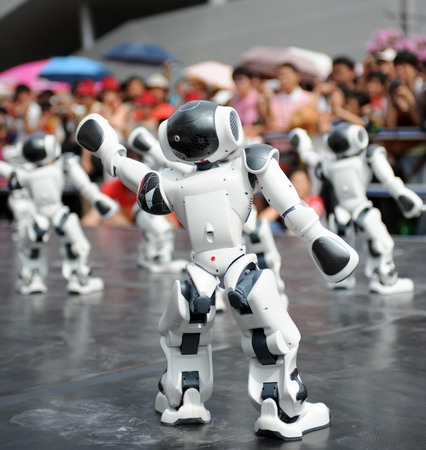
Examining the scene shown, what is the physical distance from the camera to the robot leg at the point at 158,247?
300 inches

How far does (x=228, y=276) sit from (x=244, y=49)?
570 inches

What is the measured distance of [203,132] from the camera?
3223mm

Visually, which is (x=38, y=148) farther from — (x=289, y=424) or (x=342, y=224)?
(x=289, y=424)

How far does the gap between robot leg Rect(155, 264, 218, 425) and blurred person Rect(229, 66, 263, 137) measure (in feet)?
22.3

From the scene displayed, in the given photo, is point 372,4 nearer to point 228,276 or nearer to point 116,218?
point 116,218

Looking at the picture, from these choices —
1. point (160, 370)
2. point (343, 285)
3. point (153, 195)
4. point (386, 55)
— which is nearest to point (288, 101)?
point (386, 55)

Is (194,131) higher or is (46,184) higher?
(194,131)

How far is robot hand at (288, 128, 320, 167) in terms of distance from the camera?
623 cm

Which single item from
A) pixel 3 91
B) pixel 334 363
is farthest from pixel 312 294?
pixel 3 91

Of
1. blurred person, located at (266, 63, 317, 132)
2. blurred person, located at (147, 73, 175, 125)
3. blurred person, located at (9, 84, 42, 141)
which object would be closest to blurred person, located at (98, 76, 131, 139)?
blurred person, located at (147, 73, 175, 125)

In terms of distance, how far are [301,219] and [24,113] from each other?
395 inches

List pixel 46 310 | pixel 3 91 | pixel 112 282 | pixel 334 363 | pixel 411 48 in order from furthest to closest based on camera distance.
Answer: pixel 3 91
pixel 411 48
pixel 112 282
pixel 46 310
pixel 334 363

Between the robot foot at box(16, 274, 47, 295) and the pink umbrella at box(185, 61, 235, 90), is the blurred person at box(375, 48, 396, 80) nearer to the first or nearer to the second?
the pink umbrella at box(185, 61, 235, 90)

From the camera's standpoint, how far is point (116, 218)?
11219mm
